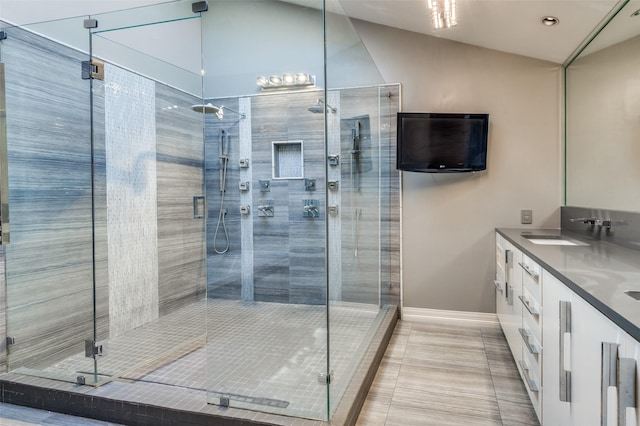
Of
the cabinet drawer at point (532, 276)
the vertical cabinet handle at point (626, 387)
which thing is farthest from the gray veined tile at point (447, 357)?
the vertical cabinet handle at point (626, 387)

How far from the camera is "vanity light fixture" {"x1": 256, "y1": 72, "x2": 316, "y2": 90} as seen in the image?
250 cm

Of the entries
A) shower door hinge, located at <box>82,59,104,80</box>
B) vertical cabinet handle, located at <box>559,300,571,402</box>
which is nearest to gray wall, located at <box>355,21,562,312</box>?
vertical cabinet handle, located at <box>559,300,571,402</box>

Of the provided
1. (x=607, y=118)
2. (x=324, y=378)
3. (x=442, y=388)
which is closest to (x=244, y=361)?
(x=324, y=378)

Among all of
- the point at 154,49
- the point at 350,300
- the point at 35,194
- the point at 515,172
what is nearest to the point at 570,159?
the point at 515,172

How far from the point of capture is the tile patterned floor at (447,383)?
210cm

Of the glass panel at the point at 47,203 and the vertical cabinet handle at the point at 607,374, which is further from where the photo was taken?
the glass panel at the point at 47,203

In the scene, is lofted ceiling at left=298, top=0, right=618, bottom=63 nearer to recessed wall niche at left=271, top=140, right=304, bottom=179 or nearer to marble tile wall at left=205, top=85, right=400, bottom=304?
marble tile wall at left=205, top=85, right=400, bottom=304

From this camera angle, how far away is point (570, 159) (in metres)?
3.24

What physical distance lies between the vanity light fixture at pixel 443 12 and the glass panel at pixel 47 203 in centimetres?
239

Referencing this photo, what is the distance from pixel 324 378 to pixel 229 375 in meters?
0.57

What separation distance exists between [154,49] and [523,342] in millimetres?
3631

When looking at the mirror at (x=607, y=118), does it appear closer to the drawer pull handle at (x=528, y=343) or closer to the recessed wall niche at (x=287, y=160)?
the drawer pull handle at (x=528, y=343)

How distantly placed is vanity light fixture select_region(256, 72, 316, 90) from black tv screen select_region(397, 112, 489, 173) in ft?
3.92

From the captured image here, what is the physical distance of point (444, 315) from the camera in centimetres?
367
